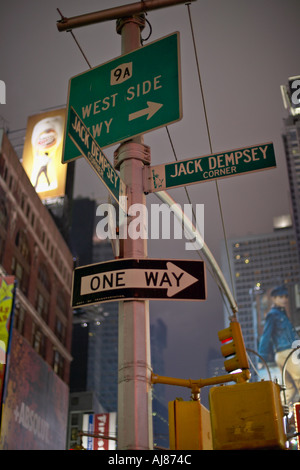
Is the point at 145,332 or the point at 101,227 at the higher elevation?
the point at 101,227

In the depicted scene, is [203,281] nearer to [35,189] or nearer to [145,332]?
[145,332]

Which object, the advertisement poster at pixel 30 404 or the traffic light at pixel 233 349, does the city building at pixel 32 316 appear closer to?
the advertisement poster at pixel 30 404

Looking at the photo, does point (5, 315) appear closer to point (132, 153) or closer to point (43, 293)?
point (43, 293)

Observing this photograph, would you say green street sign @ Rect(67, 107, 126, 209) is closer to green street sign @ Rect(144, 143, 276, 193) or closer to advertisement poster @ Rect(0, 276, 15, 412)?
green street sign @ Rect(144, 143, 276, 193)

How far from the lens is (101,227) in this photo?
282 inches

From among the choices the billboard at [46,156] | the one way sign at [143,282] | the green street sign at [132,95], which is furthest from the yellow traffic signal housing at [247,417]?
the billboard at [46,156]

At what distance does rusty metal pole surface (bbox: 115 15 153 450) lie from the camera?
5809mm

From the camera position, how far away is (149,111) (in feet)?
24.2

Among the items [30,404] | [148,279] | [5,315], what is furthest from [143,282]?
[30,404]

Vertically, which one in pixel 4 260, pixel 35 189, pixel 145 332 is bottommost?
pixel 145 332

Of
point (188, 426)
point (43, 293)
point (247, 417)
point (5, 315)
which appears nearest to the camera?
point (247, 417)

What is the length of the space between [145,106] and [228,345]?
3868mm

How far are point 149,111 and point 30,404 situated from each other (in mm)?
48324

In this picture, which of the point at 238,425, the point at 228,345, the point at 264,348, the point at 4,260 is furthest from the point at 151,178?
the point at 264,348
